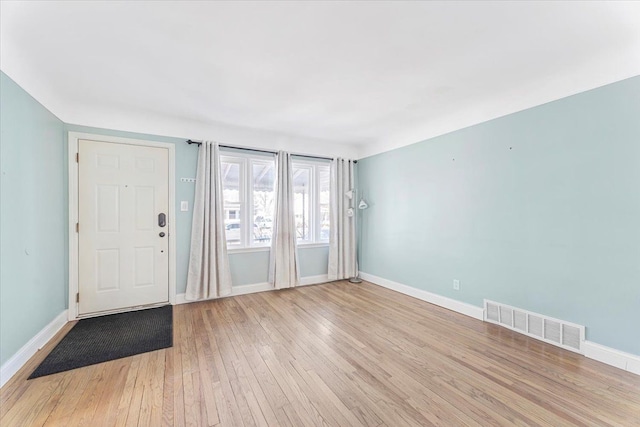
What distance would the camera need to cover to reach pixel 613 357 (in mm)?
2174

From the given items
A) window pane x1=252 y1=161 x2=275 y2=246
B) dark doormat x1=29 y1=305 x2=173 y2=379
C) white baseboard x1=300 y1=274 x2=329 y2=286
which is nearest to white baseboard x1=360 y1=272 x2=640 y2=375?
white baseboard x1=300 y1=274 x2=329 y2=286

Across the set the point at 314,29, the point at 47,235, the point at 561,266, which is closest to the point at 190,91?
the point at 314,29

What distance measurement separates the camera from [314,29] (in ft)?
6.10

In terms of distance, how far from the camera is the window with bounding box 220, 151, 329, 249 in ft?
13.4

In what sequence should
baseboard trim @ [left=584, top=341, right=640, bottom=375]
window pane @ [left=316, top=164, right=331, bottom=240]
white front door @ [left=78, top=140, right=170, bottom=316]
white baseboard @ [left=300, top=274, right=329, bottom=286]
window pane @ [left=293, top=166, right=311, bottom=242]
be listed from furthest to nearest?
window pane @ [left=316, top=164, right=331, bottom=240], window pane @ [left=293, top=166, right=311, bottom=242], white baseboard @ [left=300, top=274, right=329, bottom=286], white front door @ [left=78, top=140, right=170, bottom=316], baseboard trim @ [left=584, top=341, right=640, bottom=375]

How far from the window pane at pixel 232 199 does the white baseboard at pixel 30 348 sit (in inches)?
79.0

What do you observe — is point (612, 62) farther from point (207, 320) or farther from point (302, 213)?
point (207, 320)

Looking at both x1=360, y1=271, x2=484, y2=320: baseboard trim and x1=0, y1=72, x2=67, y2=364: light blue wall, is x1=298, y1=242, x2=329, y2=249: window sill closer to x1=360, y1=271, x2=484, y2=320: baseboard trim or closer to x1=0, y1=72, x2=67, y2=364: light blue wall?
x1=360, y1=271, x2=484, y2=320: baseboard trim

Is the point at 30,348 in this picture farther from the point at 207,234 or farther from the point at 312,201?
the point at 312,201

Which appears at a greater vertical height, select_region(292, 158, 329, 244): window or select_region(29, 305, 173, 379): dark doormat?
select_region(292, 158, 329, 244): window

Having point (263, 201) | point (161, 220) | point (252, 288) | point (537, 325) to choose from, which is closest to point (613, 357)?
point (537, 325)

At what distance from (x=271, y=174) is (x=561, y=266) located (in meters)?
3.83

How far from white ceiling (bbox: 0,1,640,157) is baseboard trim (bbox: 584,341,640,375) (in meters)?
2.26

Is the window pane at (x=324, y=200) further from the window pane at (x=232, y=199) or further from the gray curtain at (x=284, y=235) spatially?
the window pane at (x=232, y=199)
